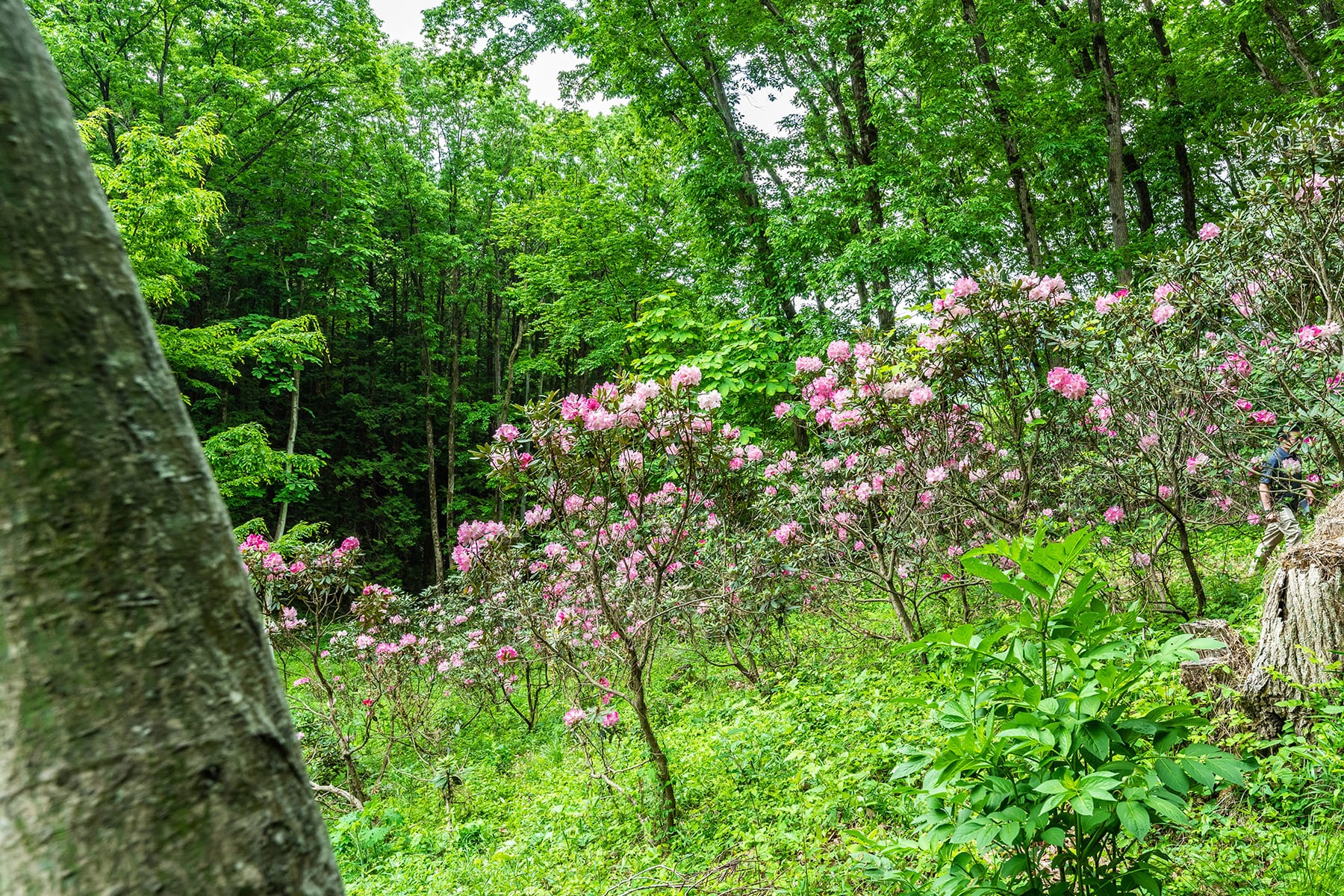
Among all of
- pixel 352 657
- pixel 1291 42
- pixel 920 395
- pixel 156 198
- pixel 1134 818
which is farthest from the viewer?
pixel 1291 42

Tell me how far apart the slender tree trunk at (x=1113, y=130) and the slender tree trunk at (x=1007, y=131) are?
42.3 inches

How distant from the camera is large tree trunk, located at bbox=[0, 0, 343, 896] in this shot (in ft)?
1.77

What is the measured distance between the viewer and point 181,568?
616 millimetres

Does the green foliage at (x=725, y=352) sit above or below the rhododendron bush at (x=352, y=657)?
above

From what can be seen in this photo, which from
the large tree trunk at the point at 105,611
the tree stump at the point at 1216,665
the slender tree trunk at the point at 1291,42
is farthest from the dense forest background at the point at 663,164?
the large tree trunk at the point at 105,611

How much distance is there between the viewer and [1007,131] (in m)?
9.33

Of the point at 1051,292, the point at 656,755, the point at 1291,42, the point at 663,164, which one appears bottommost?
the point at 656,755

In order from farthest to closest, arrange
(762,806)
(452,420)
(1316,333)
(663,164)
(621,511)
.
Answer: (452,420), (663,164), (621,511), (762,806), (1316,333)

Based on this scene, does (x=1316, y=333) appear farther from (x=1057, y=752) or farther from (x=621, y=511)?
(x=621, y=511)

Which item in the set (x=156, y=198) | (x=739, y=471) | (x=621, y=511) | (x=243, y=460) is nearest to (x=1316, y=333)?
(x=739, y=471)

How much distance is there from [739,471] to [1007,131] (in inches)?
300

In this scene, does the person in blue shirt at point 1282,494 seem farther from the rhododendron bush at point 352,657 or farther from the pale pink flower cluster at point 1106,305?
the rhododendron bush at point 352,657

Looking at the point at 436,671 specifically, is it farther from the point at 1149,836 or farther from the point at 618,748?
the point at 1149,836

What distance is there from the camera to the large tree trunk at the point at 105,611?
0.54 metres
